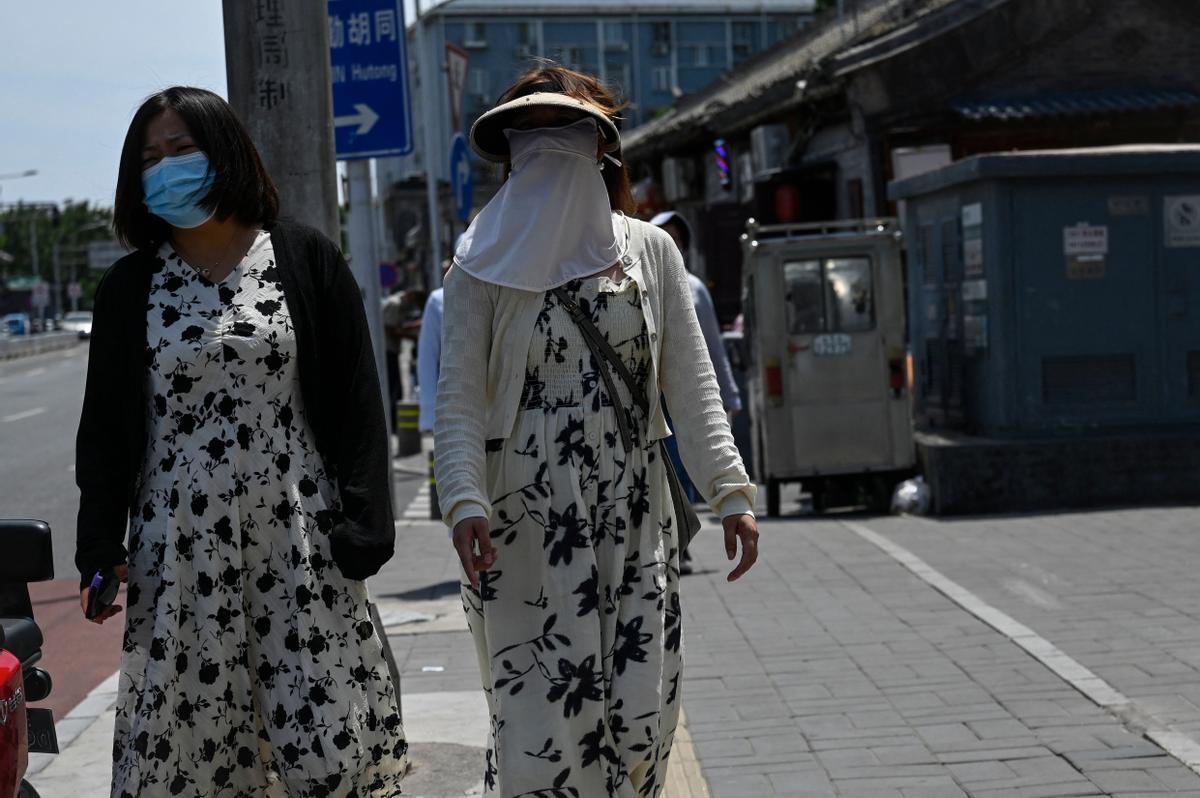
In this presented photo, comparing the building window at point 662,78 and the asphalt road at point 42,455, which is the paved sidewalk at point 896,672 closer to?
the asphalt road at point 42,455

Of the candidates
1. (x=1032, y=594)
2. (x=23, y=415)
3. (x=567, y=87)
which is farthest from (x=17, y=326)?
(x=567, y=87)

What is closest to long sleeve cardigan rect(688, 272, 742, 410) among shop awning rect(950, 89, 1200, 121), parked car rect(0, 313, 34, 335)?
shop awning rect(950, 89, 1200, 121)

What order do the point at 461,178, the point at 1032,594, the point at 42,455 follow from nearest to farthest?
the point at 1032,594 < the point at 461,178 < the point at 42,455

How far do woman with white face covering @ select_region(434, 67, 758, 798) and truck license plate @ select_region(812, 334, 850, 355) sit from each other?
8.39 m

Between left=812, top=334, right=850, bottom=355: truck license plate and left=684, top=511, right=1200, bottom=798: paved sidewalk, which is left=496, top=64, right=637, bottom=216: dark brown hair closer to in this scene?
left=684, top=511, right=1200, bottom=798: paved sidewalk

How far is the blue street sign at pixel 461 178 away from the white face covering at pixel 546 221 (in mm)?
12630

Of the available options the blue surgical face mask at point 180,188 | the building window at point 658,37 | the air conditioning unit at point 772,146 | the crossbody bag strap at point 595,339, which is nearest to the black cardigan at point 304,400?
the blue surgical face mask at point 180,188

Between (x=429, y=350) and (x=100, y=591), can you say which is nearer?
(x=100, y=591)

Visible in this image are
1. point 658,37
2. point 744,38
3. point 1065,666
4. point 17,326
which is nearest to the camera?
point 1065,666

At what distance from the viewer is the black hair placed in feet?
12.1

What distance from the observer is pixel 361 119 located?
9031 millimetres

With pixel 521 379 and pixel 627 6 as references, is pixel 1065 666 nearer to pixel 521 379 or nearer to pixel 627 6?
pixel 521 379

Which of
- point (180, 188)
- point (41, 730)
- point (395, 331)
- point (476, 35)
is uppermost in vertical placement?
point (476, 35)

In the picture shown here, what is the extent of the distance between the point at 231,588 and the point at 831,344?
8.89 meters
